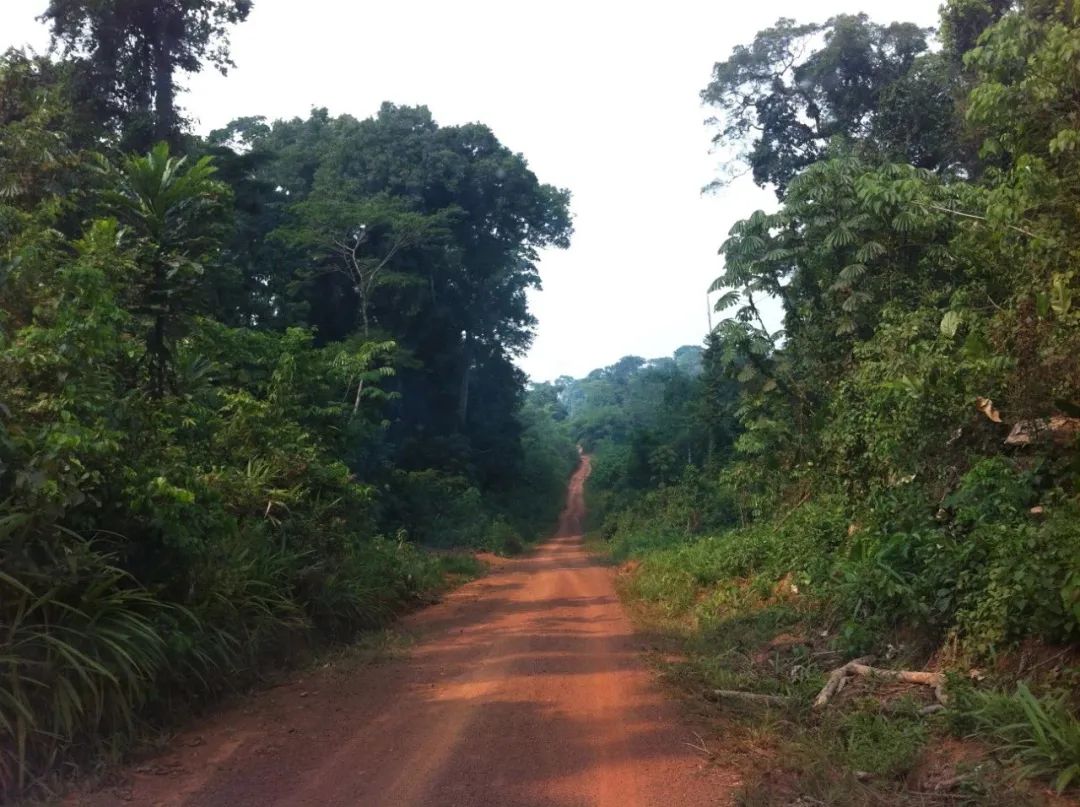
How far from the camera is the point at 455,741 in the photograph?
6762 millimetres

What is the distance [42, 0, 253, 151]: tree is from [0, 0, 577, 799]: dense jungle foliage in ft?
0.15

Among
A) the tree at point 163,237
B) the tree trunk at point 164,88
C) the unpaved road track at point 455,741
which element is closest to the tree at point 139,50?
the tree trunk at point 164,88

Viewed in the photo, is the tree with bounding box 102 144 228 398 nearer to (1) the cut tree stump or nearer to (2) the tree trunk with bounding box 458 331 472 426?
(1) the cut tree stump

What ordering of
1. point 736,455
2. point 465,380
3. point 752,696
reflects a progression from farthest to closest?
point 465,380 → point 736,455 → point 752,696

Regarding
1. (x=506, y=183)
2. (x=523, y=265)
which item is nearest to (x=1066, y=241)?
(x=506, y=183)

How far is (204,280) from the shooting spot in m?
9.77

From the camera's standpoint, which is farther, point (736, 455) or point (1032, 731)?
point (736, 455)

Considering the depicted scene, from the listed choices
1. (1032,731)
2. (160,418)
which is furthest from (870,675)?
(160,418)

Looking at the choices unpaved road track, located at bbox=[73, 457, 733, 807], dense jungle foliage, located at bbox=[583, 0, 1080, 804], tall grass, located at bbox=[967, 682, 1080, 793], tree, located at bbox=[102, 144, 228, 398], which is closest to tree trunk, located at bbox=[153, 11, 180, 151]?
tree, located at bbox=[102, 144, 228, 398]

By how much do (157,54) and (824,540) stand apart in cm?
1796

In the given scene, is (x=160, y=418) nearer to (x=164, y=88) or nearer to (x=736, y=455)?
(x=164, y=88)

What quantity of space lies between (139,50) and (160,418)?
15.1 m

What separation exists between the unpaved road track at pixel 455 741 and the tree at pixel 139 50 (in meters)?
15.1

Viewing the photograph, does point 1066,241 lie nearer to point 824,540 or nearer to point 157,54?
point 824,540
